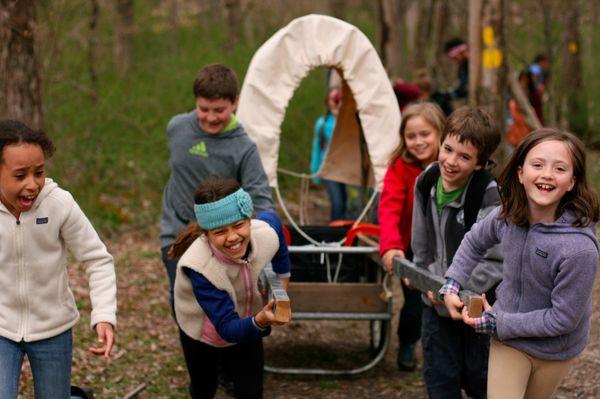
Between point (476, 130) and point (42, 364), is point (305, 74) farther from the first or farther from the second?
point (42, 364)

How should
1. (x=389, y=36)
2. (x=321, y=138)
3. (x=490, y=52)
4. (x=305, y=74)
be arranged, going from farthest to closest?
(x=389, y=36) → (x=321, y=138) → (x=490, y=52) → (x=305, y=74)

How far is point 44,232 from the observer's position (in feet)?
11.8

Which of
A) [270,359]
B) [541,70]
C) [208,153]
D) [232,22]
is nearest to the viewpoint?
[208,153]

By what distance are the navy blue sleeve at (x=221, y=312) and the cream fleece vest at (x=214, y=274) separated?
0.04 meters

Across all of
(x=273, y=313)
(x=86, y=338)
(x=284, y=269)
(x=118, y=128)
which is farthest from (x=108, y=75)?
(x=273, y=313)

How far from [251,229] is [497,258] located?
1.13 metres

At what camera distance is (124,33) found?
15.6 m

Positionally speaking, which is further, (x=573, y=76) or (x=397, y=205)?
(x=573, y=76)

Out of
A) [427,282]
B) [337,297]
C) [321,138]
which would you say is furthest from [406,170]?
[321,138]

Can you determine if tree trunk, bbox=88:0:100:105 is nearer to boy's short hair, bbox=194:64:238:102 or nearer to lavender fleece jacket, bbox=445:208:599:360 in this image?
boy's short hair, bbox=194:64:238:102

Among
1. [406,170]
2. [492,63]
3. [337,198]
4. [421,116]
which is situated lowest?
[337,198]

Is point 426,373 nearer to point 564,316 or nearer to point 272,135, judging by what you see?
point 564,316

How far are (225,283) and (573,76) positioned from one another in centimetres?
1464

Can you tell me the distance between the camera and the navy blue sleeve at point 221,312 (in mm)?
3914
